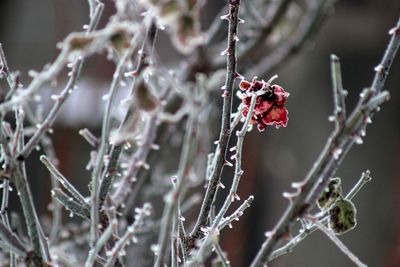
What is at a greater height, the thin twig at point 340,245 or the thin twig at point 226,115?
the thin twig at point 226,115

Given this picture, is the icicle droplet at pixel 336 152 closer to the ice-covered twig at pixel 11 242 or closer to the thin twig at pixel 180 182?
the thin twig at pixel 180 182

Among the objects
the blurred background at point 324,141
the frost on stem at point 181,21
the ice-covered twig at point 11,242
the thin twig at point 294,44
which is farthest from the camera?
the blurred background at point 324,141

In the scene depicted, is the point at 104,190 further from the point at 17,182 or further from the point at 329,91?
the point at 329,91

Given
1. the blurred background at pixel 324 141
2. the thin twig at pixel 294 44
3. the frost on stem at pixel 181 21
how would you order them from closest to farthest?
the frost on stem at pixel 181 21
the thin twig at pixel 294 44
the blurred background at pixel 324 141

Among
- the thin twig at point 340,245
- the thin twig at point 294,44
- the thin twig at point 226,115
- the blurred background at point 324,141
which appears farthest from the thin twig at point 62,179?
the blurred background at point 324,141

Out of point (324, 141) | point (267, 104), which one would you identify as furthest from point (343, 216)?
point (324, 141)

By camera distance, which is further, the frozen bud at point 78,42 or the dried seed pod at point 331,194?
the dried seed pod at point 331,194

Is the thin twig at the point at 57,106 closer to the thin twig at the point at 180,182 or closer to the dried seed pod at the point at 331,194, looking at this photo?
the thin twig at the point at 180,182

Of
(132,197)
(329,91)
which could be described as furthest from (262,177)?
(132,197)

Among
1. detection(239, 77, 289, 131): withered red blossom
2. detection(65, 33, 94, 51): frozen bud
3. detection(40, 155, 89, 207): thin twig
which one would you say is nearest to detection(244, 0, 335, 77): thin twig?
detection(239, 77, 289, 131): withered red blossom
